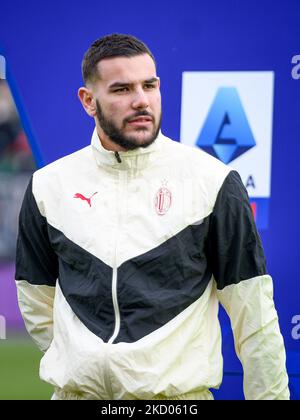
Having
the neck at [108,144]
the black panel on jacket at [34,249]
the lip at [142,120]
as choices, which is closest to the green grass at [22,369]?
the black panel on jacket at [34,249]

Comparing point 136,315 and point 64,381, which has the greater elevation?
point 136,315

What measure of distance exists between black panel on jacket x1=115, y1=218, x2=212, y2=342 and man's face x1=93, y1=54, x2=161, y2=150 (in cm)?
31

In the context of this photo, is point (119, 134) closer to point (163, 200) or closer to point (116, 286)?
point (163, 200)

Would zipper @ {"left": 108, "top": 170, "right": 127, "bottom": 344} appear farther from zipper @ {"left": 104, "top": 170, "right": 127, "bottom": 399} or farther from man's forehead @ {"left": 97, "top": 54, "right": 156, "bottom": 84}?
man's forehead @ {"left": 97, "top": 54, "right": 156, "bottom": 84}

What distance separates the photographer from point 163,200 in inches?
102

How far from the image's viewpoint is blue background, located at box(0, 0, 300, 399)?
337 centimetres

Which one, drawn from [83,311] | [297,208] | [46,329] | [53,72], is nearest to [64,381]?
[83,311]

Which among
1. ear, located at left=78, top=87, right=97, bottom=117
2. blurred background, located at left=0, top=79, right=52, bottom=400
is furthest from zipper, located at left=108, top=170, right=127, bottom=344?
blurred background, located at left=0, top=79, right=52, bottom=400

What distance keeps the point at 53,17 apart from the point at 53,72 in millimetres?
217

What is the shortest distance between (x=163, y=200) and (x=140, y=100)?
288 mm

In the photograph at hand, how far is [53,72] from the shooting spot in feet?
11.9

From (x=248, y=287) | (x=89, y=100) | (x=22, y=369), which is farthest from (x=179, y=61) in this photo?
(x=22, y=369)

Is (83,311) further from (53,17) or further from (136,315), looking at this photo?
(53,17)

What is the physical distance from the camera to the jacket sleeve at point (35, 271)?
9.10 feet
